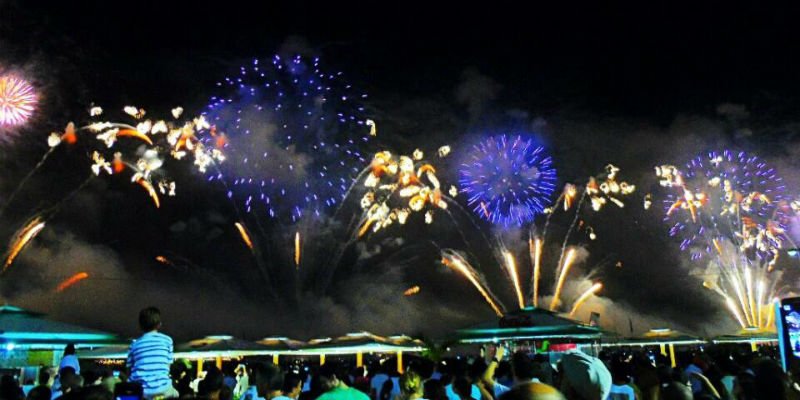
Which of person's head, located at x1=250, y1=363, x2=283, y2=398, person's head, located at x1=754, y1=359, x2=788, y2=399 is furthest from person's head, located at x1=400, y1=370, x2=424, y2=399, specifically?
person's head, located at x1=754, y1=359, x2=788, y2=399

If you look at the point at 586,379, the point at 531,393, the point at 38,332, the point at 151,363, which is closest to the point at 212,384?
the point at 151,363

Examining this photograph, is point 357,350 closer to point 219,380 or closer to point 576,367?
point 219,380

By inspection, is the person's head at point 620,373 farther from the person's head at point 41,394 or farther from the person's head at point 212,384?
the person's head at point 41,394

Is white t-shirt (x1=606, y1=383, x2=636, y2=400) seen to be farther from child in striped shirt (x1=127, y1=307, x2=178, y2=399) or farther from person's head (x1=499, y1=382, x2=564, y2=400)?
person's head (x1=499, y1=382, x2=564, y2=400)

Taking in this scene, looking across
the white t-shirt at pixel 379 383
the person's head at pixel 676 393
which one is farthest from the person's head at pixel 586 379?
the white t-shirt at pixel 379 383

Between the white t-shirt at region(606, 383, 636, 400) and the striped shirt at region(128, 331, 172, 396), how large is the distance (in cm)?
486

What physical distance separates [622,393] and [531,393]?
5.30 m

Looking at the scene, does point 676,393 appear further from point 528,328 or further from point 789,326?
point 528,328

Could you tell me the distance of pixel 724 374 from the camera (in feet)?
31.5

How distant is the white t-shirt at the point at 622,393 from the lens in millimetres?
7074

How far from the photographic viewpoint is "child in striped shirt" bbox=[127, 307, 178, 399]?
18.5ft

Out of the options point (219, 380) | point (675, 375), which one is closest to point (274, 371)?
point (219, 380)

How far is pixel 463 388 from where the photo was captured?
7840mm

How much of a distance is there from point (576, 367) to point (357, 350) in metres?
27.2
